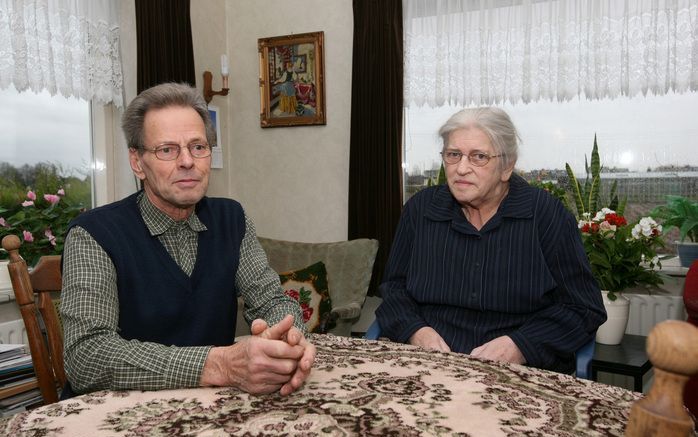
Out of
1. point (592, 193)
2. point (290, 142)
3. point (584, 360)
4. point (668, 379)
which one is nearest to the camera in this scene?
point (668, 379)

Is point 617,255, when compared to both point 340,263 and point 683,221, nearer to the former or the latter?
point 683,221

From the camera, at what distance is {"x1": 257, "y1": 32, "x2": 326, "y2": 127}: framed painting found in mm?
4363

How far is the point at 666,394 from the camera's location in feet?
1.65

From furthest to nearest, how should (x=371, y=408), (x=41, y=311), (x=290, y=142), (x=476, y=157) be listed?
1. (x=290, y=142)
2. (x=476, y=157)
3. (x=41, y=311)
4. (x=371, y=408)

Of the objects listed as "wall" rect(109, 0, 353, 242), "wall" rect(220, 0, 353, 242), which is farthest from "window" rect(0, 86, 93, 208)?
"wall" rect(220, 0, 353, 242)

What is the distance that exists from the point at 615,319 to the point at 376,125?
1.99 meters

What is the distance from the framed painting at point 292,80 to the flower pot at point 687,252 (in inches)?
98.2

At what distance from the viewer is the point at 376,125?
4105mm

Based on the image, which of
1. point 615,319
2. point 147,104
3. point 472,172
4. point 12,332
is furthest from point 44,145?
point 615,319

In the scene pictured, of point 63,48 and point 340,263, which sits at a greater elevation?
point 63,48

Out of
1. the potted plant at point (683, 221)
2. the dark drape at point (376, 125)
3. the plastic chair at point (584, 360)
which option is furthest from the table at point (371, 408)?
the dark drape at point (376, 125)

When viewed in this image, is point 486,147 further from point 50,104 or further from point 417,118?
point 50,104

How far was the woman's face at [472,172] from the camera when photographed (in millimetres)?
2090

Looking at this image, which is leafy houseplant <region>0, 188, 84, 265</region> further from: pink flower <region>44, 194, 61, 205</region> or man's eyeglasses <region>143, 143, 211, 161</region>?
man's eyeglasses <region>143, 143, 211, 161</region>
